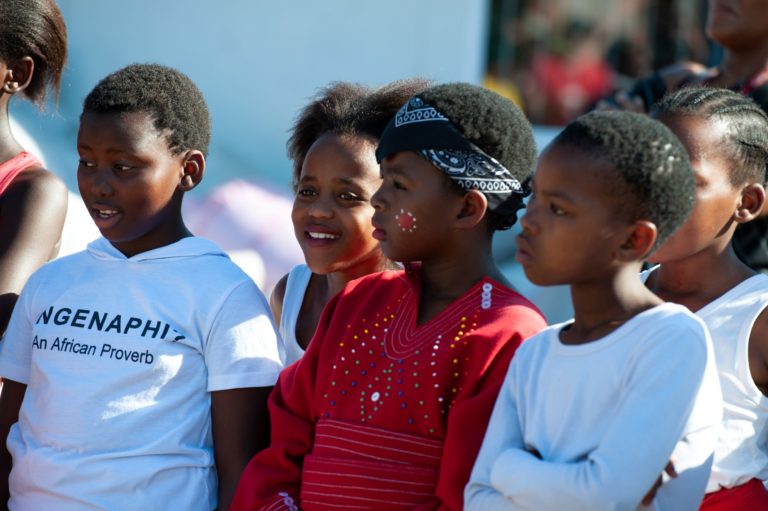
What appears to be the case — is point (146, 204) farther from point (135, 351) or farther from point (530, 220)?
point (530, 220)

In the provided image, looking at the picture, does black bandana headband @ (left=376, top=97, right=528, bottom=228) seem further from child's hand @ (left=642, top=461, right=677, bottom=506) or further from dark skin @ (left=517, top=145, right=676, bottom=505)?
child's hand @ (left=642, top=461, right=677, bottom=506)

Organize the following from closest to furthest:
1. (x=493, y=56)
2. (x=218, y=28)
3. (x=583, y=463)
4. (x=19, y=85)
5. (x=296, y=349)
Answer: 1. (x=583, y=463)
2. (x=296, y=349)
3. (x=19, y=85)
4. (x=218, y=28)
5. (x=493, y=56)

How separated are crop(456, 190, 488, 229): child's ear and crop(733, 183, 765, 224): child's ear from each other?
0.65 metres

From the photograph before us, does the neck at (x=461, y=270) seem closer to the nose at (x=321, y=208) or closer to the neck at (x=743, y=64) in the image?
the nose at (x=321, y=208)

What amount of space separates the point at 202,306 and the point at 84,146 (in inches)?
20.6

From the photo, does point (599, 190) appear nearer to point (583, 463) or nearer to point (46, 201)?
point (583, 463)

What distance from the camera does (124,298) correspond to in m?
2.69

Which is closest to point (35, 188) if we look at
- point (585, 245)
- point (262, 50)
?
point (585, 245)

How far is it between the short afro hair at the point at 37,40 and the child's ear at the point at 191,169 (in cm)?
78

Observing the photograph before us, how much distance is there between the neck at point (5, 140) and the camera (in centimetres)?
323

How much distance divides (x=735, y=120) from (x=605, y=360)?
0.91 metres

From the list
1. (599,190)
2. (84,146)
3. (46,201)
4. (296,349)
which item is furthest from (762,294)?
(46,201)

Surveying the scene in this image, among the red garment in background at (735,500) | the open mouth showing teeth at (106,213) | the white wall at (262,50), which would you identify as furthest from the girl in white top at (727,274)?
the white wall at (262,50)

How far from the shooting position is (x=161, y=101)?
2.83 metres
